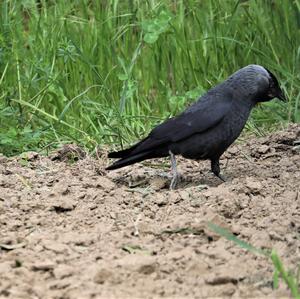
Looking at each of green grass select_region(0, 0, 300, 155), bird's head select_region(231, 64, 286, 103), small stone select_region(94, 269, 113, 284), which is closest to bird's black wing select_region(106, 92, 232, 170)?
bird's head select_region(231, 64, 286, 103)

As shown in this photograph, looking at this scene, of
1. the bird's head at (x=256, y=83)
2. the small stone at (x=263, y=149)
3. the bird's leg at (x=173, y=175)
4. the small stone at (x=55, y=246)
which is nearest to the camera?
the small stone at (x=55, y=246)

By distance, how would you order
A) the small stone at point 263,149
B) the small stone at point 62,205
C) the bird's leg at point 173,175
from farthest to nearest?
the small stone at point 263,149 → the bird's leg at point 173,175 → the small stone at point 62,205

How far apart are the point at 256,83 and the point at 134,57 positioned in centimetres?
157

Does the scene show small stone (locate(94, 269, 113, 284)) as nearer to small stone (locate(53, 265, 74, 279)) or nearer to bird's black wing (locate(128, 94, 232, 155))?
small stone (locate(53, 265, 74, 279))

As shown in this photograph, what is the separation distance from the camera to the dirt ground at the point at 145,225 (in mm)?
3111

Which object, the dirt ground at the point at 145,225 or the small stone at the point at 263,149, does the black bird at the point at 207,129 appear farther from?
the small stone at the point at 263,149

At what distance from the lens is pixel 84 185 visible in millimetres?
4590

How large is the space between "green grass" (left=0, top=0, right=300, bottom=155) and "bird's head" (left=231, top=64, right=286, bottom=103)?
892 mm

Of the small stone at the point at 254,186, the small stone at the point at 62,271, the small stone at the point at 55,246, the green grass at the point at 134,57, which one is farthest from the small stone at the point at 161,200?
the green grass at the point at 134,57

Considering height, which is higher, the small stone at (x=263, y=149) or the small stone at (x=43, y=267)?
the small stone at (x=43, y=267)

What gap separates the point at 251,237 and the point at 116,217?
2.37 feet

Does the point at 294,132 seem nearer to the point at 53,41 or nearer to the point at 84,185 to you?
the point at 84,185

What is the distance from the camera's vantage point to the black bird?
4.78 metres

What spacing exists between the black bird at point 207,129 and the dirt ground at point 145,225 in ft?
0.50
